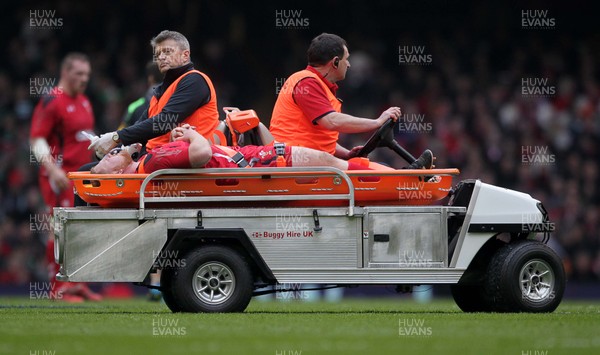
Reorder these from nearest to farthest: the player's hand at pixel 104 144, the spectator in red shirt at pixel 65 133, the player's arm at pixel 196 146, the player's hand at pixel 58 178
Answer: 1. the player's arm at pixel 196 146
2. the player's hand at pixel 104 144
3. the player's hand at pixel 58 178
4. the spectator in red shirt at pixel 65 133

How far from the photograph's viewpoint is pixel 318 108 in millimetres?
10945

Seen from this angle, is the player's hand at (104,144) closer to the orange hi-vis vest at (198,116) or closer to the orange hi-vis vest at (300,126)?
the orange hi-vis vest at (198,116)

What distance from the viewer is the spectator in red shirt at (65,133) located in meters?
14.0

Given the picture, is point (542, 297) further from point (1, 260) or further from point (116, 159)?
point (1, 260)

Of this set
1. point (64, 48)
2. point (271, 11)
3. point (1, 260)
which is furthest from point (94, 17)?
point (1, 260)

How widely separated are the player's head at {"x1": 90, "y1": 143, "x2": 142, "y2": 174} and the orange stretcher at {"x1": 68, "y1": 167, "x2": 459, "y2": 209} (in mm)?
151

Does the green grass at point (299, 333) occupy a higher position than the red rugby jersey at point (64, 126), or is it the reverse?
the red rugby jersey at point (64, 126)

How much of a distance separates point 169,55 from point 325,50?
133 centimetres

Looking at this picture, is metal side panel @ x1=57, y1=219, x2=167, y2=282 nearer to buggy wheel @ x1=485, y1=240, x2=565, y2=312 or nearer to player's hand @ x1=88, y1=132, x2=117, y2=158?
player's hand @ x1=88, y1=132, x2=117, y2=158

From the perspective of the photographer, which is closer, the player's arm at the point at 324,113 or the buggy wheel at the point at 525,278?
the buggy wheel at the point at 525,278

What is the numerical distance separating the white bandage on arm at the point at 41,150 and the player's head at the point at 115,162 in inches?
111

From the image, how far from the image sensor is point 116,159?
1095cm

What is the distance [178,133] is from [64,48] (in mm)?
10932

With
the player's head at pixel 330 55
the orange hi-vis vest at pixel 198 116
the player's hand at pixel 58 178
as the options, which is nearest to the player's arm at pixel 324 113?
the player's head at pixel 330 55
